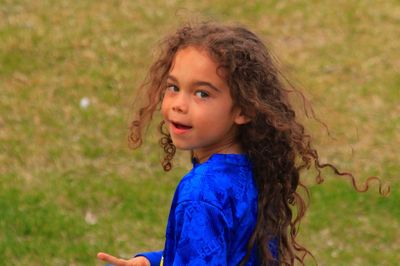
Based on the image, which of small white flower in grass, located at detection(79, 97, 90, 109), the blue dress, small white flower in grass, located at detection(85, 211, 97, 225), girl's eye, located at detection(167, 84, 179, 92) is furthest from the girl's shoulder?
small white flower in grass, located at detection(79, 97, 90, 109)

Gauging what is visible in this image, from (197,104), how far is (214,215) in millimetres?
339

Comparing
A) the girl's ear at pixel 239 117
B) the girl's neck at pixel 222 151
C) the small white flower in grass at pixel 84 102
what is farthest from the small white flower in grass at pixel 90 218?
the girl's ear at pixel 239 117

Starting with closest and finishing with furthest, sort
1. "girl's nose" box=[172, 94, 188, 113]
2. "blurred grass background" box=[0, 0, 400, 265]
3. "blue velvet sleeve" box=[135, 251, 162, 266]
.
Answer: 1. "girl's nose" box=[172, 94, 188, 113]
2. "blue velvet sleeve" box=[135, 251, 162, 266]
3. "blurred grass background" box=[0, 0, 400, 265]

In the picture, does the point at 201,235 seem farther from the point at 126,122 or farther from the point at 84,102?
the point at 84,102

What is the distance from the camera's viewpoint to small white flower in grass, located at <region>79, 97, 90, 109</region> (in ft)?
22.0

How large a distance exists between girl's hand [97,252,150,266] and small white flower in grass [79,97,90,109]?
3719 millimetres

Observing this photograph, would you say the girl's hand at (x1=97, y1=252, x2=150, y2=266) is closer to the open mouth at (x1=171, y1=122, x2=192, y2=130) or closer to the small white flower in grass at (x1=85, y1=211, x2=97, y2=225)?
the open mouth at (x1=171, y1=122, x2=192, y2=130)

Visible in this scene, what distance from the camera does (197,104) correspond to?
8.87 feet

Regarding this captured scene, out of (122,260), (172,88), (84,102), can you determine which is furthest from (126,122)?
(172,88)

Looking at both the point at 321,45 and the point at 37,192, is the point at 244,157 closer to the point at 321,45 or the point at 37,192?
the point at 37,192

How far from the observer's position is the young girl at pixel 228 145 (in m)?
2.58

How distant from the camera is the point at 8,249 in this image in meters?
4.88

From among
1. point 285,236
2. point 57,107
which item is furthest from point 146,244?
point 285,236

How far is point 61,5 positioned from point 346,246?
4199mm
